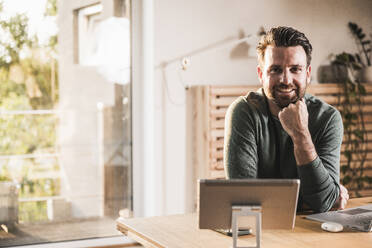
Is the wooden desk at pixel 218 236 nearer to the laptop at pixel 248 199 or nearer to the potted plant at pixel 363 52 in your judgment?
the laptop at pixel 248 199

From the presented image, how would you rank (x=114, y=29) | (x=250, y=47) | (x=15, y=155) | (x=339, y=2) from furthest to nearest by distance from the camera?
(x=339, y=2) → (x=250, y=47) → (x=114, y=29) → (x=15, y=155)

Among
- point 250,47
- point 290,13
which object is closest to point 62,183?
point 250,47

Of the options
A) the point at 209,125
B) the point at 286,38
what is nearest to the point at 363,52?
the point at 209,125

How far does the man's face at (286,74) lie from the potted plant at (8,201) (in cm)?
208

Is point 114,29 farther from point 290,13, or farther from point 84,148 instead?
point 290,13

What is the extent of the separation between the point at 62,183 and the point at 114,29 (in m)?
1.12

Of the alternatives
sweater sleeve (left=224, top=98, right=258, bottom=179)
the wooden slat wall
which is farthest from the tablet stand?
the wooden slat wall

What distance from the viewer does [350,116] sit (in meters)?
4.39

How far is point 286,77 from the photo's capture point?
2.20m

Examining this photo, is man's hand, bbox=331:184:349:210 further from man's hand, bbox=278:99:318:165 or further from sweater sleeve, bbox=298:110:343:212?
man's hand, bbox=278:99:318:165

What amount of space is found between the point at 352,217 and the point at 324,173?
0.19 m

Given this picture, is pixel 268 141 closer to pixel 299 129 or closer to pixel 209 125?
pixel 299 129

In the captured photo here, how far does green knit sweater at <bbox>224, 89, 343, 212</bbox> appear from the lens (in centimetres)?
222

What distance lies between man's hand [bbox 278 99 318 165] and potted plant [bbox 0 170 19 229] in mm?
2115
